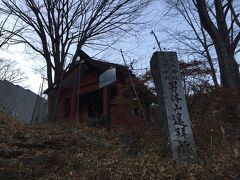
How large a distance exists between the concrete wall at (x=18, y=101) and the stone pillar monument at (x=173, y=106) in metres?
20.7

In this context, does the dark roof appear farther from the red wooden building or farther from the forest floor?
the forest floor

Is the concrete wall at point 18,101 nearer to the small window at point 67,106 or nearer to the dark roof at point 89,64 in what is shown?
the small window at point 67,106

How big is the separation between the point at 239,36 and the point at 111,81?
479cm

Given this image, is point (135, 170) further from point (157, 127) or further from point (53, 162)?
point (157, 127)

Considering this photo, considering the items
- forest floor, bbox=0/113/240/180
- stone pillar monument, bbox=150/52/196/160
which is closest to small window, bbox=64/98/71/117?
forest floor, bbox=0/113/240/180

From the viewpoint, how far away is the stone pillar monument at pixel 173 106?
6.85m

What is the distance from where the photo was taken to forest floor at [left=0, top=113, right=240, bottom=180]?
19.6 feet

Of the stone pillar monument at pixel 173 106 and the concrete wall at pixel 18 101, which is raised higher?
the concrete wall at pixel 18 101

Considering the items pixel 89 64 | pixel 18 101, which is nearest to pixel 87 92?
pixel 89 64

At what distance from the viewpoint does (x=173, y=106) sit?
23.7ft

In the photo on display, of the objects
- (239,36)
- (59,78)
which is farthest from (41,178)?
(59,78)

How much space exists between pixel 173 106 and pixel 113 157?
67.9 inches

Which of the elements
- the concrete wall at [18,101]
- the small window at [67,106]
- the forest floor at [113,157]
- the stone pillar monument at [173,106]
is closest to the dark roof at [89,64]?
the small window at [67,106]

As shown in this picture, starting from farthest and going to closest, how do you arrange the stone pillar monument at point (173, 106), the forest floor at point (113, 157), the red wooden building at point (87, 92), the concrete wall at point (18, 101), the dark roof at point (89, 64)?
the concrete wall at point (18, 101) → the dark roof at point (89, 64) → the red wooden building at point (87, 92) → the stone pillar monument at point (173, 106) → the forest floor at point (113, 157)
